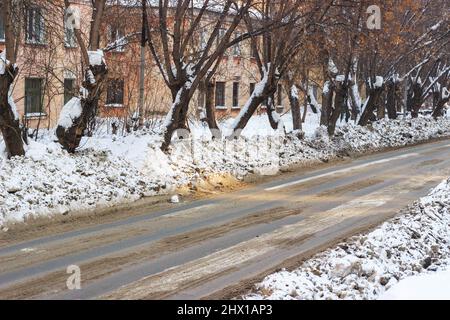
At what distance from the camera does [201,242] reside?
8.48 metres

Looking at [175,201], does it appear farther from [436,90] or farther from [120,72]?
[436,90]

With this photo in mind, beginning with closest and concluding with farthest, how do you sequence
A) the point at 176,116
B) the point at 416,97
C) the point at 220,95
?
the point at 176,116 < the point at 416,97 < the point at 220,95

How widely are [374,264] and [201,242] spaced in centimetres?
265

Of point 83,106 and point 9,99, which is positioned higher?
point 9,99

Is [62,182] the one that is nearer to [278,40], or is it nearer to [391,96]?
[278,40]

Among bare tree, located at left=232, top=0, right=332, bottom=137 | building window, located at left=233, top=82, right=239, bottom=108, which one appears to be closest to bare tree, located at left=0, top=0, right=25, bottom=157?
bare tree, located at left=232, top=0, right=332, bottom=137

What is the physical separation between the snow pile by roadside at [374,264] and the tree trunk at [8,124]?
665cm

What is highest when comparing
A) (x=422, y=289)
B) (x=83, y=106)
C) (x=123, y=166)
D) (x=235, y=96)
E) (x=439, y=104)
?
(x=235, y=96)

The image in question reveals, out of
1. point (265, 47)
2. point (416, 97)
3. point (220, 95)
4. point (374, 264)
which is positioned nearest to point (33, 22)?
point (265, 47)

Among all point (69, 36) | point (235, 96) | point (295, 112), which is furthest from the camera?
point (235, 96)

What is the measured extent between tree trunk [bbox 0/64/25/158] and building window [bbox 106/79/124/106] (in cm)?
564

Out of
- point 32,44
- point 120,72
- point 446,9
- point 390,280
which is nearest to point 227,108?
point 446,9

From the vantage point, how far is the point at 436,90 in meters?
38.4

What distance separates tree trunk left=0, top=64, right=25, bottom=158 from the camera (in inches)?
445
